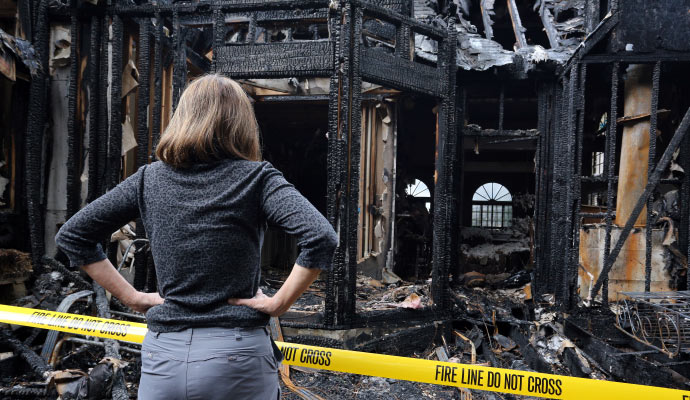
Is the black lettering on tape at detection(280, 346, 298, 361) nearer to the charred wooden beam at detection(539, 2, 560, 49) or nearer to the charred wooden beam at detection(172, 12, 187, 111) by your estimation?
the charred wooden beam at detection(172, 12, 187, 111)

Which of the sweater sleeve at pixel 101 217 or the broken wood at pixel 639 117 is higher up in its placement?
the broken wood at pixel 639 117

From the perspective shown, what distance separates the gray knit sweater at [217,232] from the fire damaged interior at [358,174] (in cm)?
275

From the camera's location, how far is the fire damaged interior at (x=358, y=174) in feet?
15.5

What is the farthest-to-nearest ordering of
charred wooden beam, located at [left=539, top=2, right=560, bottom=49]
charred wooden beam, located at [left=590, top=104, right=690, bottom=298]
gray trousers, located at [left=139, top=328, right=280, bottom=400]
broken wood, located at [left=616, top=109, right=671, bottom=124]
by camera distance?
1. charred wooden beam, located at [left=539, top=2, right=560, bottom=49]
2. broken wood, located at [left=616, top=109, right=671, bottom=124]
3. charred wooden beam, located at [left=590, top=104, right=690, bottom=298]
4. gray trousers, located at [left=139, top=328, right=280, bottom=400]

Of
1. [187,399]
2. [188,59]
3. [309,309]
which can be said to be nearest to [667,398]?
[187,399]

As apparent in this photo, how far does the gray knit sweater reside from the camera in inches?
55.9

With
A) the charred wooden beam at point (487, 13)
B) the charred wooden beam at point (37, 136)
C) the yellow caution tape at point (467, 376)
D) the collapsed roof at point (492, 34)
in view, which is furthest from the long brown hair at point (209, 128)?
the charred wooden beam at point (487, 13)

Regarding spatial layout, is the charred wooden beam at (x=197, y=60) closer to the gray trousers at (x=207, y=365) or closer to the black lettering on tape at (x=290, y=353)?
the black lettering on tape at (x=290, y=353)

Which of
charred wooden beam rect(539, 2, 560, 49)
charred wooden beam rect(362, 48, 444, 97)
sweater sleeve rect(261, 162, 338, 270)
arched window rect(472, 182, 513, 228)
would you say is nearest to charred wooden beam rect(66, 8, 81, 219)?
charred wooden beam rect(362, 48, 444, 97)

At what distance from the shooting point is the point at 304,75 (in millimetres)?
5160

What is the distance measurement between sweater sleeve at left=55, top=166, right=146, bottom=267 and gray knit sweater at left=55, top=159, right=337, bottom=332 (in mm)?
93

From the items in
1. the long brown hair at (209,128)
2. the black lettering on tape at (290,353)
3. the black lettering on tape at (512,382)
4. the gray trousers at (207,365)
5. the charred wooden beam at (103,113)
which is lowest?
the black lettering on tape at (512,382)

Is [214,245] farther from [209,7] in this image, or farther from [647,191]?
[647,191]

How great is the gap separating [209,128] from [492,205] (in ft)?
61.2
